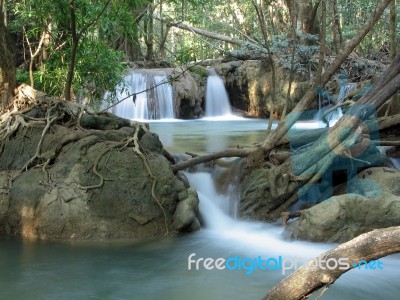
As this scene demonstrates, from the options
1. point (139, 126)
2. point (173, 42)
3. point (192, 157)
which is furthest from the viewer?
point (173, 42)

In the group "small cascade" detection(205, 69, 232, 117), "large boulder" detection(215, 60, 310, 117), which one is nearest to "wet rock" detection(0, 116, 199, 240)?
"large boulder" detection(215, 60, 310, 117)

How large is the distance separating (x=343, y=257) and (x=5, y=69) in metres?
6.89

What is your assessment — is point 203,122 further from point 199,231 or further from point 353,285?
point 353,285

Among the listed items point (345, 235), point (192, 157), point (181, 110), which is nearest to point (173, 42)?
point (181, 110)

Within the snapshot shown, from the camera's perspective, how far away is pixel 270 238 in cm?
609

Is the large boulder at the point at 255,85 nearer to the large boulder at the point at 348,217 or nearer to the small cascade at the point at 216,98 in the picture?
the small cascade at the point at 216,98

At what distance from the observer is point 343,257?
1.93m

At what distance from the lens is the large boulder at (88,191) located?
5.88 meters

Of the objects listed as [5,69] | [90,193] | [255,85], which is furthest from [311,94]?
[255,85]

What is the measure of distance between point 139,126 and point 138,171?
1006 millimetres

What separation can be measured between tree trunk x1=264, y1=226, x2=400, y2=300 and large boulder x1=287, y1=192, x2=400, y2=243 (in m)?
3.78

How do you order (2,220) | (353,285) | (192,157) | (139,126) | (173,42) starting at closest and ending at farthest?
1. (353,285)
2. (2,220)
3. (139,126)
4. (192,157)
5. (173,42)

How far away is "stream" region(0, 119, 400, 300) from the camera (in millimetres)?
4605

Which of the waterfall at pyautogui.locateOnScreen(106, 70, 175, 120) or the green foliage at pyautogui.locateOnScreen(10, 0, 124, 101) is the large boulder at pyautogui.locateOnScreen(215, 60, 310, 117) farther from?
the green foliage at pyautogui.locateOnScreen(10, 0, 124, 101)
